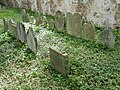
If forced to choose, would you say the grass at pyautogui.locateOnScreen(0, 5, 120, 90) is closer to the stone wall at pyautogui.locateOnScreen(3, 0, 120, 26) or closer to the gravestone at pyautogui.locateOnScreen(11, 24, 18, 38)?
the gravestone at pyautogui.locateOnScreen(11, 24, 18, 38)

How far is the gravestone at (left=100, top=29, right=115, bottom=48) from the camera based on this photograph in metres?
4.74

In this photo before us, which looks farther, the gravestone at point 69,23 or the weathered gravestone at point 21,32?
the gravestone at point 69,23

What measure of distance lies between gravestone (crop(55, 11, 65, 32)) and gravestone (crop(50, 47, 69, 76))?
174 centimetres

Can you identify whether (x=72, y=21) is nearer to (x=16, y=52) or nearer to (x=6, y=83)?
(x=16, y=52)

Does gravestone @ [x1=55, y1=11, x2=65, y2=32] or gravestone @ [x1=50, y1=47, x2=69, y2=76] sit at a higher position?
gravestone @ [x1=55, y1=11, x2=65, y2=32]

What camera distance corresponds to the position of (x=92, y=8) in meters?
6.59

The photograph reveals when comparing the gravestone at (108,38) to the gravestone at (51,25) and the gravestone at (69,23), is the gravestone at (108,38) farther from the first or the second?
the gravestone at (51,25)

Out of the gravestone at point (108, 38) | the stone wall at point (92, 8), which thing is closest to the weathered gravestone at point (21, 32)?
the gravestone at point (108, 38)

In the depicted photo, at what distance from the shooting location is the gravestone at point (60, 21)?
5758 millimetres

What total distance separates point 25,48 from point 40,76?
1.12m

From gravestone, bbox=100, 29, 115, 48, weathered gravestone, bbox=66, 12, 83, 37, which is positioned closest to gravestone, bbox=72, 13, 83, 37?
weathered gravestone, bbox=66, 12, 83, 37

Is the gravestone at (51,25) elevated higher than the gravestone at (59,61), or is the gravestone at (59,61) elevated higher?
the gravestone at (51,25)

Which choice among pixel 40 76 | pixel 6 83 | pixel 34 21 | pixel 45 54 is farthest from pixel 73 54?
pixel 34 21

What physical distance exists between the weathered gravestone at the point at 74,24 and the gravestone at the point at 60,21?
18 centimetres
